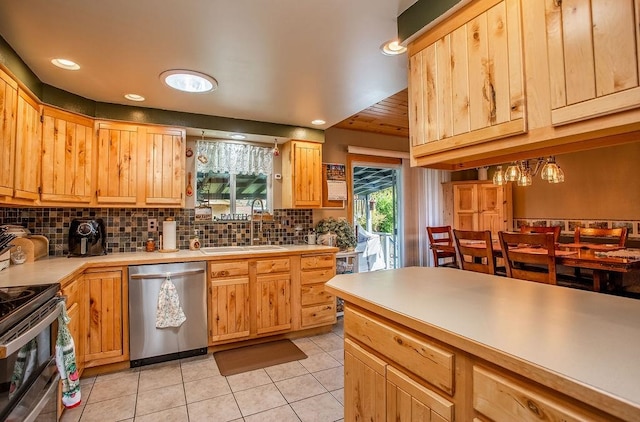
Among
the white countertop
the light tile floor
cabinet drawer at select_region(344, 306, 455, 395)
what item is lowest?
the light tile floor

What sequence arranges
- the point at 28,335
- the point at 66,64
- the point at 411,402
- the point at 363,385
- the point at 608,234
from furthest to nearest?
the point at 608,234 → the point at 66,64 → the point at 363,385 → the point at 28,335 → the point at 411,402

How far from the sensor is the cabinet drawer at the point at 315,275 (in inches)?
133

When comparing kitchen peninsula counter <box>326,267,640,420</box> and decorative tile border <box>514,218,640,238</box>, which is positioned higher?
decorative tile border <box>514,218,640,238</box>

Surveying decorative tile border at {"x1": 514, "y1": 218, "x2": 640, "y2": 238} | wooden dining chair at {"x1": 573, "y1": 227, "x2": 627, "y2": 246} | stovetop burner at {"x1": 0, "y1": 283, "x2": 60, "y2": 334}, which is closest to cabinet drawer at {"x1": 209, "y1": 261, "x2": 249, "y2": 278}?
stovetop burner at {"x1": 0, "y1": 283, "x2": 60, "y2": 334}

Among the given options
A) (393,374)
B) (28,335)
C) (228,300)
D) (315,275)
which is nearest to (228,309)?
(228,300)

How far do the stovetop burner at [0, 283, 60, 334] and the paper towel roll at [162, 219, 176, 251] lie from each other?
136cm

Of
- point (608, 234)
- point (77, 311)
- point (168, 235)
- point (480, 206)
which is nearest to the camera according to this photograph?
point (77, 311)

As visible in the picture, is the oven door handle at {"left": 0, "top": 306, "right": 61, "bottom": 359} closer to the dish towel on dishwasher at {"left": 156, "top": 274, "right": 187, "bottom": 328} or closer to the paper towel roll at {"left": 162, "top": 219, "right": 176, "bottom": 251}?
the dish towel on dishwasher at {"left": 156, "top": 274, "right": 187, "bottom": 328}

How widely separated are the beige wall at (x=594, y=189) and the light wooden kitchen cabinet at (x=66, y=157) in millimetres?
5778

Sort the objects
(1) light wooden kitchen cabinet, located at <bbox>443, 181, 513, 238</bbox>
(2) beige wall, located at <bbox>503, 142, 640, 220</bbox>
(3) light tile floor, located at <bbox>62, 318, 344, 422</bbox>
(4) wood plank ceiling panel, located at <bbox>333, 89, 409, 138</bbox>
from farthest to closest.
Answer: (1) light wooden kitchen cabinet, located at <bbox>443, 181, 513, 238</bbox> → (2) beige wall, located at <bbox>503, 142, 640, 220</bbox> → (4) wood plank ceiling panel, located at <bbox>333, 89, 409, 138</bbox> → (3) light tile floor, located at <bbox>62, 318, 344, 422</bbox>

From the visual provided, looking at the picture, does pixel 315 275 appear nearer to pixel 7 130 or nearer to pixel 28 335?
pixel 28 335

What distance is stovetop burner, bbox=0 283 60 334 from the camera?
4.21ft

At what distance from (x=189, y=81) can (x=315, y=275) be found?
214 cm

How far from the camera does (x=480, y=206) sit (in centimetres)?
505
